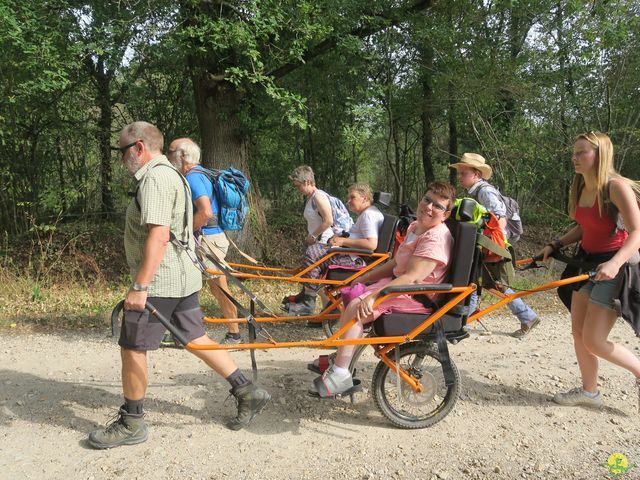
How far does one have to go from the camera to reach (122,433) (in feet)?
11.0

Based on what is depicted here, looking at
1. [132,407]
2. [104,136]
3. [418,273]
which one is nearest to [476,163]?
[418,273]

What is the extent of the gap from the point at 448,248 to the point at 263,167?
10.5 meters

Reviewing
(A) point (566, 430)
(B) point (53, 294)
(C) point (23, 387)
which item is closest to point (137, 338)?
(C) point (23, 387)

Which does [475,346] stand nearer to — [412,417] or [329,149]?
[412,417]

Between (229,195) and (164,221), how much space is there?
6.26 ft

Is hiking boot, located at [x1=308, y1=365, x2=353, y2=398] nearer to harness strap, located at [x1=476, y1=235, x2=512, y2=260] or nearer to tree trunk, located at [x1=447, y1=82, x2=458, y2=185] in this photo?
harness strap, located at [x1=476, y1=235, x2=512, y2=260]

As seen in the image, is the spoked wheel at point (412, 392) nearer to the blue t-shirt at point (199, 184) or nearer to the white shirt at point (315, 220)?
the white shirt at point (315, 220)

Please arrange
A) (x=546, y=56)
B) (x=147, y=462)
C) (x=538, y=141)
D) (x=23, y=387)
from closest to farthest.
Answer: (x=147, y=462) → (x=23, y=387) → (x=546, y=56) → (x=538, y=141)

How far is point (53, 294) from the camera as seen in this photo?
7273mm

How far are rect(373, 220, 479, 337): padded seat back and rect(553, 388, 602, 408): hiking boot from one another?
1.21 meters

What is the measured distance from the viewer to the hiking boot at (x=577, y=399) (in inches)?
157

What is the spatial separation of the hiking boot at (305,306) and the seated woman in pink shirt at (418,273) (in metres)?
1.84

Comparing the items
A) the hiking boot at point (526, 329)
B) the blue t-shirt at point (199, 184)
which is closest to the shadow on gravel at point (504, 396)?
the hiking boot at point (526, 329)

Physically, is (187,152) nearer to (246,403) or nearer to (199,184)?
(199,184)
